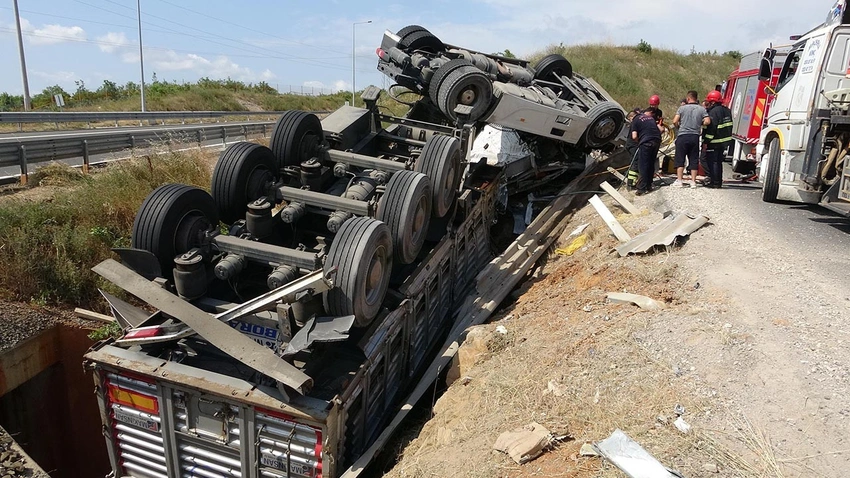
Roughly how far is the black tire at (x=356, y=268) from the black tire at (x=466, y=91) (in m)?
3.23

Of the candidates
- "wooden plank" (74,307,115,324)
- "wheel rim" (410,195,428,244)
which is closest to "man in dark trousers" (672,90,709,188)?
"wheel rim" (410,195,428,244)

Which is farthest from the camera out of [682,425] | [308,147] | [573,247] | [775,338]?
[573,247]

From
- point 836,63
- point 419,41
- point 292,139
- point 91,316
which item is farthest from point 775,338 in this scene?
point 91,316

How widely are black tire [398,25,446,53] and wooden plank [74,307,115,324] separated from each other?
17.1 ft

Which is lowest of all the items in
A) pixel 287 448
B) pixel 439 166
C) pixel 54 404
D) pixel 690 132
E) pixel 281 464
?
pixel 54 404

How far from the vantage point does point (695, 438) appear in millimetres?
3059

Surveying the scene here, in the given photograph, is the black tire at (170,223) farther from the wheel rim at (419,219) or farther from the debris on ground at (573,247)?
the debris on ground at (573,247)

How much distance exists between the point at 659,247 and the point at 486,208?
87.4 inches

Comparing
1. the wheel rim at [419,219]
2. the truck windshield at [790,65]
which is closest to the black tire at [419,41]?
the wheel rim at [419,219]

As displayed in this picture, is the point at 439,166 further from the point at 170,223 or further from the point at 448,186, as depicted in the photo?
the point at 170,223

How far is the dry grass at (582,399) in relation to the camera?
3012 mm

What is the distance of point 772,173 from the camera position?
294 inches

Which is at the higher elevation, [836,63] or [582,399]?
[836,63]

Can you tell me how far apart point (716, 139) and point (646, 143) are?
4.32 ft
